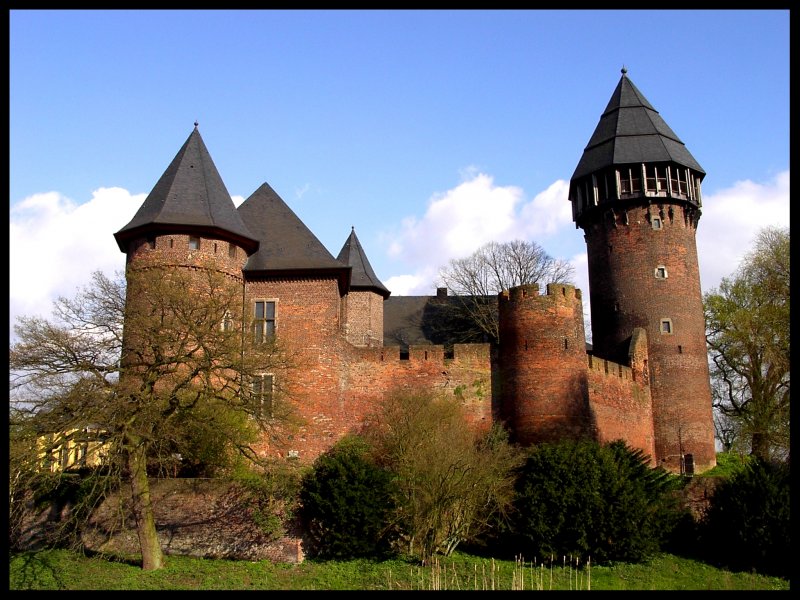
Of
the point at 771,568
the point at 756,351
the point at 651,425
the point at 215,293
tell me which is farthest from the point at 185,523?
the point at 756,351

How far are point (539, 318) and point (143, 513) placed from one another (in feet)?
39.9

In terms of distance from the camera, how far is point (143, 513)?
1691 cm

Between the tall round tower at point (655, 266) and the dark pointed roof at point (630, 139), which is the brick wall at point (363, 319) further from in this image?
the dark pointed roof at point (630, 139)

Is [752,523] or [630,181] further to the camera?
[630,181]

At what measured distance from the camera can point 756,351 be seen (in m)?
28.7

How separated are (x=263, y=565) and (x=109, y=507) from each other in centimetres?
401

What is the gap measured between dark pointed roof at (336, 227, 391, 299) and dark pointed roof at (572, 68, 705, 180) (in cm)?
876

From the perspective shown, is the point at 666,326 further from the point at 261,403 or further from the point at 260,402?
the point at 260,402

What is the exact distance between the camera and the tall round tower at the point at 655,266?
28078 mm

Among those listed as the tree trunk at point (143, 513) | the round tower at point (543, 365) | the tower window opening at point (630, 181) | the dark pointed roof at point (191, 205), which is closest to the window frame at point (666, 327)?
the tower window opening at point (630, 181)

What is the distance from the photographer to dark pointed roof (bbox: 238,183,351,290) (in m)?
22.9

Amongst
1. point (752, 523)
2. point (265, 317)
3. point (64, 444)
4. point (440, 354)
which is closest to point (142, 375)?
point (64, 444)

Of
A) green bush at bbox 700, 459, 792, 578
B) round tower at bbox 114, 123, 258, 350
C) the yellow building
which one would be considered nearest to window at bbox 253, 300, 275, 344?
round tower at bbox 114, 123, 258, 350

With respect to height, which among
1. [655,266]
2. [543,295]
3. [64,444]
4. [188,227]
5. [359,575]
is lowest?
[359,575]
